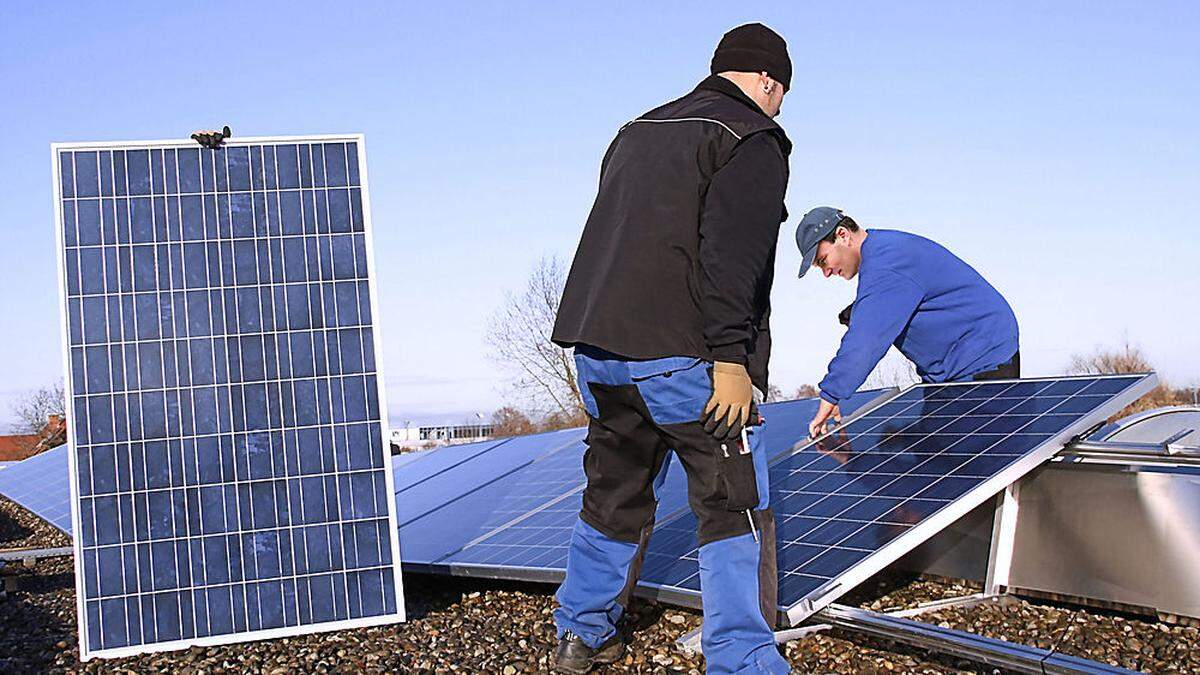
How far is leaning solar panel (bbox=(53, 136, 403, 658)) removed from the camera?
5.19m

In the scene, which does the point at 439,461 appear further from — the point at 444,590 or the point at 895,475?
the point at 895,475

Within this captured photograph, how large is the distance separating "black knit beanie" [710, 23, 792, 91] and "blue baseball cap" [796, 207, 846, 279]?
180cm

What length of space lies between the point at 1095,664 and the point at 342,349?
133 inches

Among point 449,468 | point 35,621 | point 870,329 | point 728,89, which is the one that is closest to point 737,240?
point 728,89

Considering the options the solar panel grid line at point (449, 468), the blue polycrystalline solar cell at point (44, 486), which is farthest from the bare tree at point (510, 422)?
the solar panel grid line at point (449, 468)

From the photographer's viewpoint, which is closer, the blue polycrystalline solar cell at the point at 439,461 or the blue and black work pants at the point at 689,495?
the blue and black work pants at the point at 689,495

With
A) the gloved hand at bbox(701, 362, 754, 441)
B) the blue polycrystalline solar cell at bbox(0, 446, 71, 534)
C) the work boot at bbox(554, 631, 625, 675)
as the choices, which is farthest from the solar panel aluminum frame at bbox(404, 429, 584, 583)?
the blue polycrystalline solar cell at bbox(0, 446, 71, 534)

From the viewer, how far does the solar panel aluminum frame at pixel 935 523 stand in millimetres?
4180

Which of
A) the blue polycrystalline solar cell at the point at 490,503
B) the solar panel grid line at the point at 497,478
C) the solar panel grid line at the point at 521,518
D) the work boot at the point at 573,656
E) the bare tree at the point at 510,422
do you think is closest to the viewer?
the work boot at the point at 573,656

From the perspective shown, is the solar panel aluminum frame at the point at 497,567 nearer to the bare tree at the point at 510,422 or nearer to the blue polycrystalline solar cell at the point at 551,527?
the blue polycrystalline solar cell at the point at 551,527

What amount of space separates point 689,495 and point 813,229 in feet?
8.12

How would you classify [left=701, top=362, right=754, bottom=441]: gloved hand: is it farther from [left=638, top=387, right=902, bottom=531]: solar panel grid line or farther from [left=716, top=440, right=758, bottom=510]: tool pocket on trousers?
[left=638, top=387, right=902, bottom=531]: solar panel grid line

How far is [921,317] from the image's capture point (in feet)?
20.0

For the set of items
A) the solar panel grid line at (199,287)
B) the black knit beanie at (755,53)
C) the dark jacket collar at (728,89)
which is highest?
the black knit beanie at (755,53)
